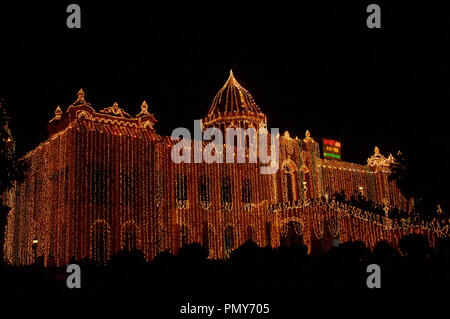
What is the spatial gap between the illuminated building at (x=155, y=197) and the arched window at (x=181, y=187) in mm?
53

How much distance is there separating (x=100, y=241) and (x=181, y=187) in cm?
537

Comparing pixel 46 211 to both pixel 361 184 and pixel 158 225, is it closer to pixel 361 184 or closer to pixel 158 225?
pixel 158 225

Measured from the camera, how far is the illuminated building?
71.6 feet

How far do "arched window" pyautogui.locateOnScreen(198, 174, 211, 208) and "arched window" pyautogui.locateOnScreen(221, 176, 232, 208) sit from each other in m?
1.04

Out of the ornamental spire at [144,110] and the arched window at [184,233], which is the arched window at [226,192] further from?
the ornamental spire at [144,110]

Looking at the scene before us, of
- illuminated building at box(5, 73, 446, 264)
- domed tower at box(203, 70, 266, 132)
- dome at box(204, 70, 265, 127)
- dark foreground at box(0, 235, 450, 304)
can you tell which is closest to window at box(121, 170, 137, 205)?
illuminated building at box(5, 73, 446, 264)

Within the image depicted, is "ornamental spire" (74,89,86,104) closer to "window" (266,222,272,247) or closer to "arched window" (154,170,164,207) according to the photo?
"arched window" (154,170,164,207)

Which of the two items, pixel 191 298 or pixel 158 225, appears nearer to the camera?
pixel 191 298

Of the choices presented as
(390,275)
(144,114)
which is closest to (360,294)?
(390,275)

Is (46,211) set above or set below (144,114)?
below

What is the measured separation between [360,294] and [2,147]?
39.5 ft
